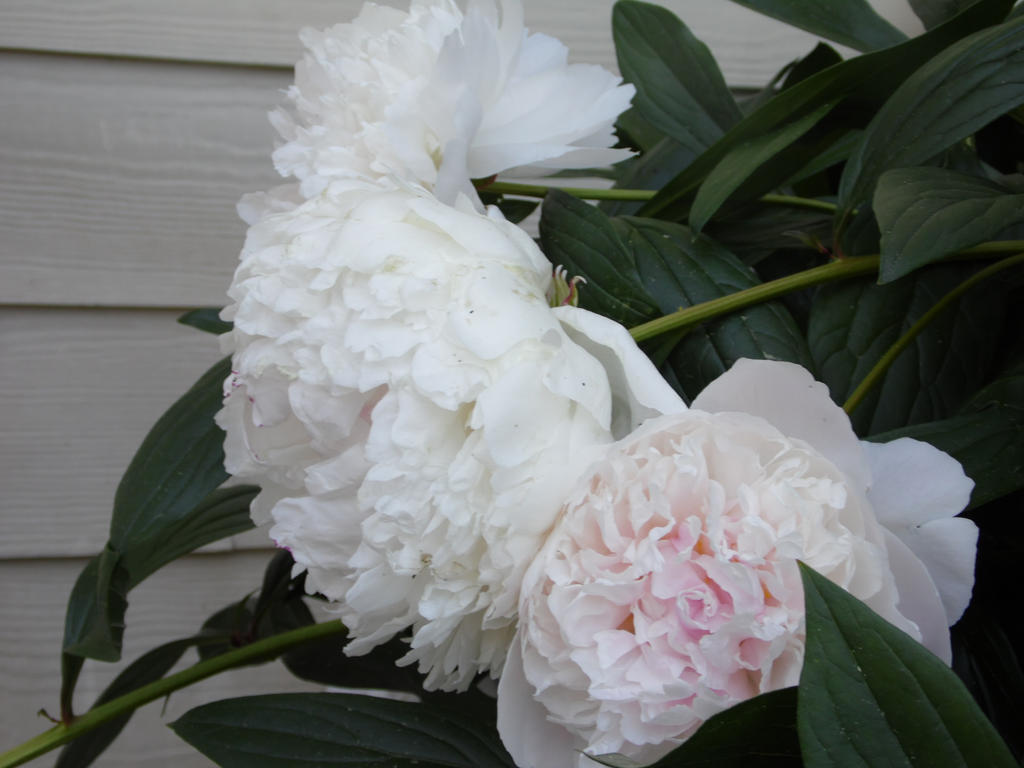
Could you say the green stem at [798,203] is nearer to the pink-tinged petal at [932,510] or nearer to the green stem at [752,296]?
the green stem at [752,296]

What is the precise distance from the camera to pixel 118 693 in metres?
0.46

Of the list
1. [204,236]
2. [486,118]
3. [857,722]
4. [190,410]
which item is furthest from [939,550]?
→ [204,236]

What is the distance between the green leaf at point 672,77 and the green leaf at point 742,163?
6cm

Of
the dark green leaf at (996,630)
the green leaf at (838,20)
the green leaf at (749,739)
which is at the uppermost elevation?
the green leaf at (838,20)

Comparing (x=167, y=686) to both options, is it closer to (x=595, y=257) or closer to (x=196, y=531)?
(x=196, y=531)

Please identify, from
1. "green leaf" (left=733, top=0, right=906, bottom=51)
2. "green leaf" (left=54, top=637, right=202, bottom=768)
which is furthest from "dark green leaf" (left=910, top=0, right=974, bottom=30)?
"green leaf" (left=54, top=637, right=202, bottom=768)

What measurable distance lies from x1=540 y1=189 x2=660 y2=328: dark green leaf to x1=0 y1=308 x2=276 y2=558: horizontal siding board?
0.39 metres

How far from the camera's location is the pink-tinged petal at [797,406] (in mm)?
185

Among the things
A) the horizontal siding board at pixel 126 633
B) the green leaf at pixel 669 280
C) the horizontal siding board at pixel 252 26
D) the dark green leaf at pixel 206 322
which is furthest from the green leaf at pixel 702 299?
the horizontal siding board at pixel 126 633

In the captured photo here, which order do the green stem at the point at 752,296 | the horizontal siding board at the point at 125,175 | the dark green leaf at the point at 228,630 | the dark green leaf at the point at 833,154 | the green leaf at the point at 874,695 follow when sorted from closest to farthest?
1. the green leaf at the point at 874,695
2. the green stem at the point at 752,296
3. the dark green leaf at the point at 833,154
4. the dark green leaf at the point at 228,630
5. the horizontal siding board at the point at 125,175

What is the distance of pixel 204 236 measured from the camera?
→ 614mm

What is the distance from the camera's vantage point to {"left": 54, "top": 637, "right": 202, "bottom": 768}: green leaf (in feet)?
1.49

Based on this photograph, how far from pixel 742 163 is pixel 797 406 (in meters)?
0.14

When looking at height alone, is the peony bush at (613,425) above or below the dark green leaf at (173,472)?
above
